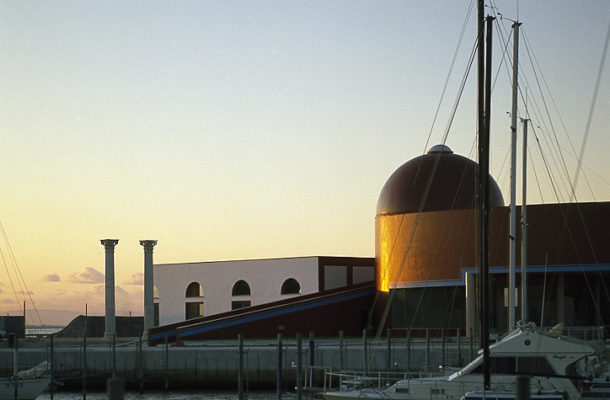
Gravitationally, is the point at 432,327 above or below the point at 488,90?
below

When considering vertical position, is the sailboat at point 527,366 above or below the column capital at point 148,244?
below

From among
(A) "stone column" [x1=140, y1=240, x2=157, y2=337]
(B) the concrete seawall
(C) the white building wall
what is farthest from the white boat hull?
(C) the white building wall

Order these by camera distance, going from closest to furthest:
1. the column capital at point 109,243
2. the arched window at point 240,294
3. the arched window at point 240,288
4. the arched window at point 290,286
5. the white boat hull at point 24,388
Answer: the white boat hull at point 24,388 → the column capital at point 109,243 → the arched window at point 290,286 → the arched window at point 240,294 → the arched window at point 240,288

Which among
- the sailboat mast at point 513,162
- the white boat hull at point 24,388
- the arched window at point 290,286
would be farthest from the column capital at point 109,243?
the sailboat mast at point 513,162

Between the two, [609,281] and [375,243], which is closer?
[609,281]

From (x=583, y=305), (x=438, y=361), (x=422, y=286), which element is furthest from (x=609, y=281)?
(x=438, y=361)

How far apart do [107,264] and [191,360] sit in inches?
809

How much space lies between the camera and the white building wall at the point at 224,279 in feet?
228

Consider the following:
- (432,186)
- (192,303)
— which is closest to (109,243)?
(192,303)

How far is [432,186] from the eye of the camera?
2480 inches

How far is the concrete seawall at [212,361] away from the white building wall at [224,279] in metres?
20.1

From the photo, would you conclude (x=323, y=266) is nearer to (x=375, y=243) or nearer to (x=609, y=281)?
(x=375, y=243)

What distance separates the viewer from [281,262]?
232ft

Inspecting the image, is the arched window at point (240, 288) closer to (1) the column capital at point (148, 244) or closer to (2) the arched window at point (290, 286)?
(2) the arched window at point (290, 286)
